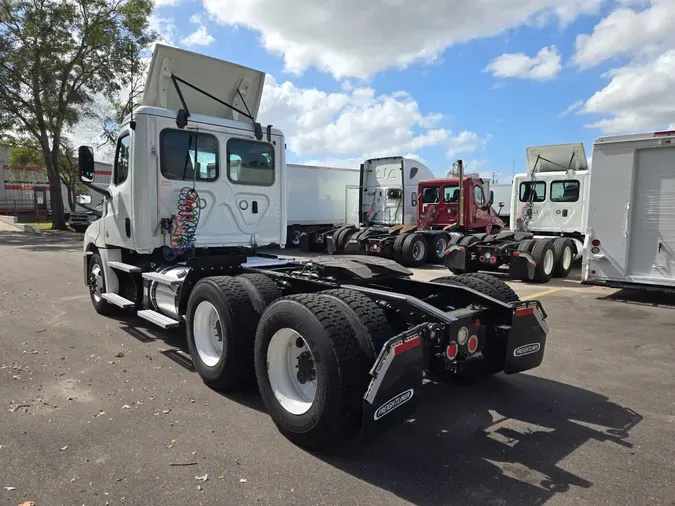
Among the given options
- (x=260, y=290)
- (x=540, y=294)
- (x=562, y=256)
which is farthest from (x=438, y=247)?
(x=260, y=290)

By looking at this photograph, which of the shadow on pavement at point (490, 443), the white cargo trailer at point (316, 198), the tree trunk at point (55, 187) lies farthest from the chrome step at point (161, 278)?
the tree trunk at point (55, 187)

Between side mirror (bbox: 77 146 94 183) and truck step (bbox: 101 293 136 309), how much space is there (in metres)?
1.61

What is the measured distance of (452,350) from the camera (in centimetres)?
345

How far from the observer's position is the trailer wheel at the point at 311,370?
309cm

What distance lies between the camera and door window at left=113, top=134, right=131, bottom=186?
6.14 m

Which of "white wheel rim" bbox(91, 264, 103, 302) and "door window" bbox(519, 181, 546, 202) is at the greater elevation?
"door window" bbox(519, 181, 546, 202)

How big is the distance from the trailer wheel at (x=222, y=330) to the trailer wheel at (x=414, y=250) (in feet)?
35.4

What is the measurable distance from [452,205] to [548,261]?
5347mm

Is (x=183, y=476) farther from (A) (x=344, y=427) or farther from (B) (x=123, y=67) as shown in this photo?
(B) (x=123, y=67)

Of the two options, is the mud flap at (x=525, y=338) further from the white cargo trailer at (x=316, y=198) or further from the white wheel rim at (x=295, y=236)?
the white wheel rim at (x=295, y=236)

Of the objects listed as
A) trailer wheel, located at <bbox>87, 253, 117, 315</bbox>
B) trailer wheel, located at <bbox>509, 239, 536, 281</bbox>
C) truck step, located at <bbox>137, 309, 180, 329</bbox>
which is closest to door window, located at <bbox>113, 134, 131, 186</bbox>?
trailer wheel, located at <bbox>87, 253, 117, 315</bbox>

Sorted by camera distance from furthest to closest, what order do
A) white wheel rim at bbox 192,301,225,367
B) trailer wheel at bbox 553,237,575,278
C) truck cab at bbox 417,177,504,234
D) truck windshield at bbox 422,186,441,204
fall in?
truck windshield at bbox 422,186,441,204, truck cab at bbox 417,177,504,234, trailer wheel at bbox 553,237,575,278, white wheel rim at bbox 192,301,225,367

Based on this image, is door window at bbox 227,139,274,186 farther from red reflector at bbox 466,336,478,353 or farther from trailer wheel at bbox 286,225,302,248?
trailer wheel at bbox 286,225,302,248

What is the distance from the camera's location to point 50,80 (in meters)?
26.7
